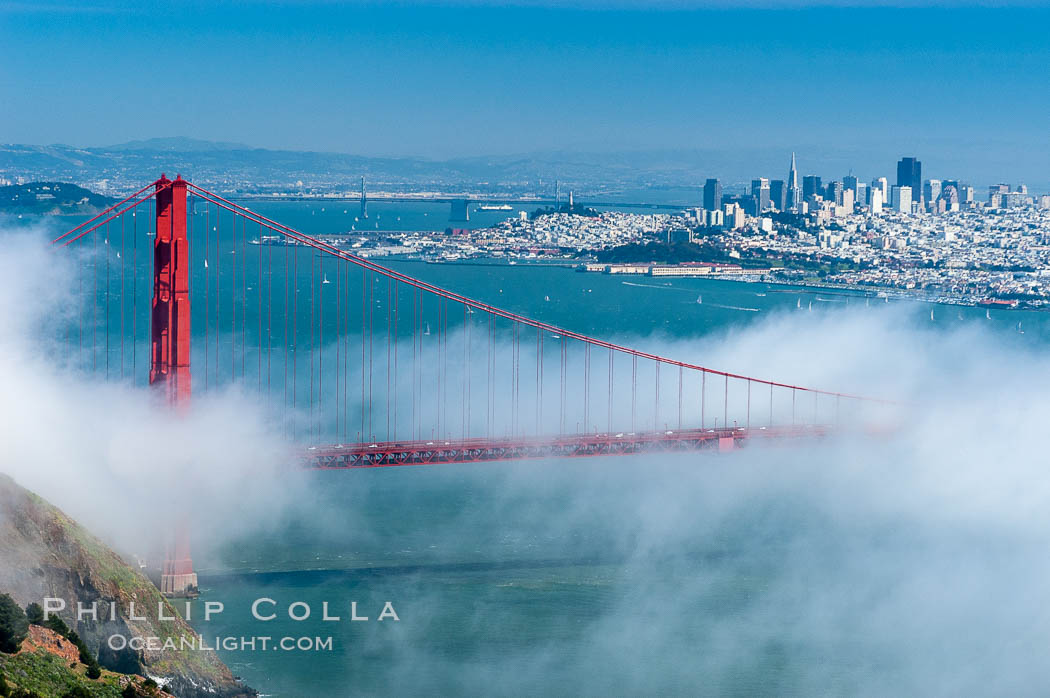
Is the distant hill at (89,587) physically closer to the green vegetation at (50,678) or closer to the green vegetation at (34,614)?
the green vegetation at (34,614)

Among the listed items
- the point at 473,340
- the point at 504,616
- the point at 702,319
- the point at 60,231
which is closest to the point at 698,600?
the point at 504,616

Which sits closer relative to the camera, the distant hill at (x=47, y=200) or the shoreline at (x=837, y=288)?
the shoreline at (x=837, y=288)

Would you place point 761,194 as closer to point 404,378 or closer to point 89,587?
point 404,378

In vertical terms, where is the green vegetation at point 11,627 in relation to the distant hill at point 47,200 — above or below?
below

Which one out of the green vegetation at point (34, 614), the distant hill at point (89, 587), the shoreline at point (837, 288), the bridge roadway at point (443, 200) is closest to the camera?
the green vegetation at point (34, 614)

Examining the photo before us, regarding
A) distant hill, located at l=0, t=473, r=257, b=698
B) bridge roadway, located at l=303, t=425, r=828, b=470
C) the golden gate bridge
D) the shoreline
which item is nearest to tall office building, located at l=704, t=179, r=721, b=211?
the shoreline

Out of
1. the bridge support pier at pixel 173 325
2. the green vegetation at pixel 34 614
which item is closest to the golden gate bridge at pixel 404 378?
the bridge support pier at pixel 173 325

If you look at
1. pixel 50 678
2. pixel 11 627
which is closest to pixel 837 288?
pixel 11 627

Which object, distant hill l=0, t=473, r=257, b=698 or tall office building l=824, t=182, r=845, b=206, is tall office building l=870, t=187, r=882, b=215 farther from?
distant hill l=0, t=473, r=257, b=698
